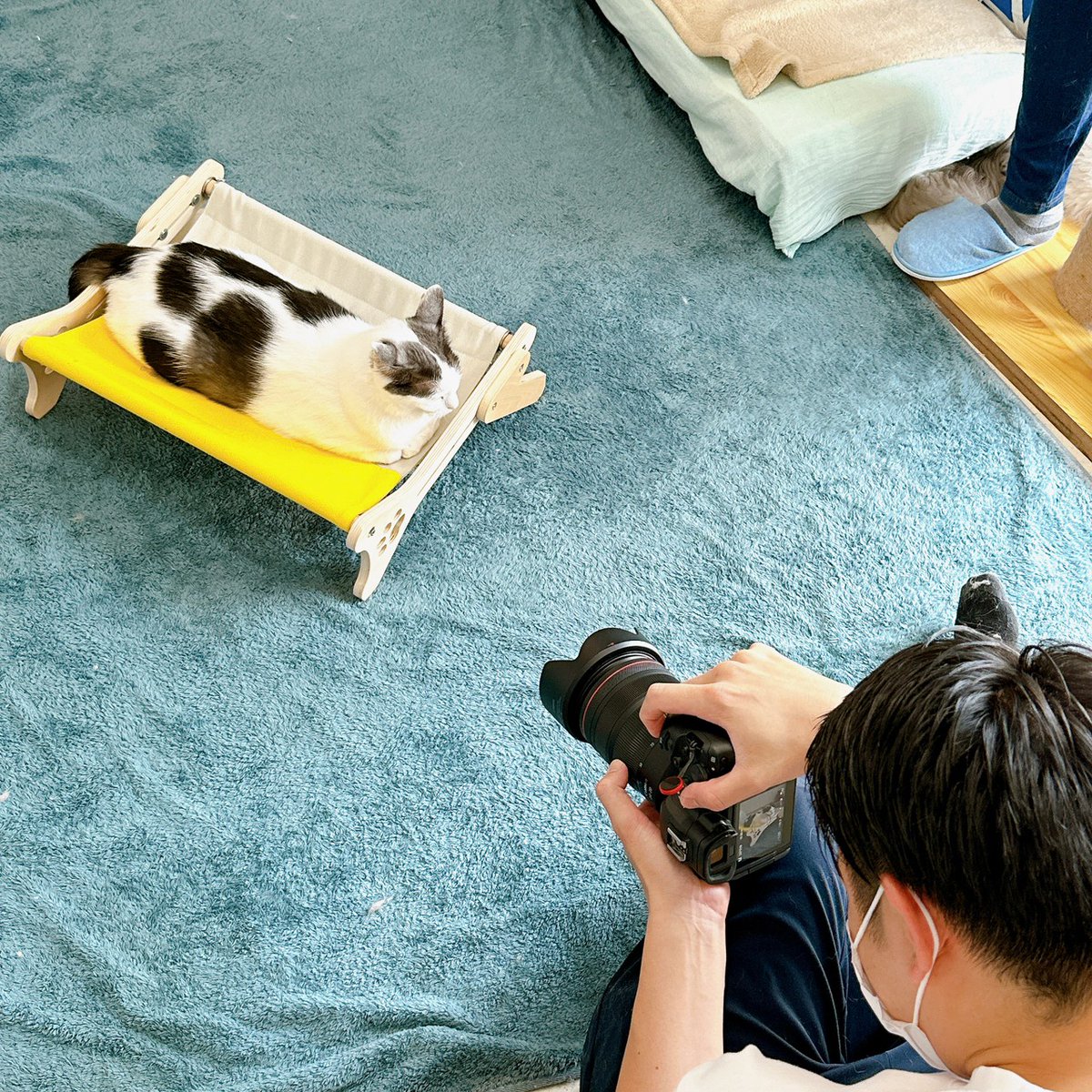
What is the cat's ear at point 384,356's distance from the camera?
139cm

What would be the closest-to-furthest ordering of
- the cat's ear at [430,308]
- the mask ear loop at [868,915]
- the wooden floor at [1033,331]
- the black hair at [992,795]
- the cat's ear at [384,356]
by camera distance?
the black hair at [992,795] < the mask ear loop at [868,915] < the cat's ear at [384,356] < the cat's ear at [430,308] < the wooden floor at [1033,331]

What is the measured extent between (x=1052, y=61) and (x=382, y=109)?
1.25 meters

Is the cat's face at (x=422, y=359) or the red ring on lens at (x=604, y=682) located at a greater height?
the red ring on lens at (x=604, y=682)

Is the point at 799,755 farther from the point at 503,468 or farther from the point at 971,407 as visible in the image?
the point at 971,407

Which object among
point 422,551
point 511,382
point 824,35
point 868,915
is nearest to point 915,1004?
point 868,915

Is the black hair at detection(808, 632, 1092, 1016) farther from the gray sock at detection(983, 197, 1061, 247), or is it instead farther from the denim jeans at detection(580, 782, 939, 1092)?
the gray sock at detection(983, 197, 1061, 247)

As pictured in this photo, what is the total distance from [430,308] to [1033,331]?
1.16 metres

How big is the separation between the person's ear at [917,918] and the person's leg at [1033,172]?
1.59m

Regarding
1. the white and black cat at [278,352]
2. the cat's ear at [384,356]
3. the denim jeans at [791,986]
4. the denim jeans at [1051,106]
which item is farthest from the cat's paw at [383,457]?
the denim jeans at [1051,106]

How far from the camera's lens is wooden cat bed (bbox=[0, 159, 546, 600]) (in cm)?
142

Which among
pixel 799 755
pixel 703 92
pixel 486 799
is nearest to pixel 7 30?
pixel 703 92

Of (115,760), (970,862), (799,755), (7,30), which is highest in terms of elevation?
(970,862)

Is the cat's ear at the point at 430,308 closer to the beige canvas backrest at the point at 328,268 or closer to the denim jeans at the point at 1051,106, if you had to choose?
the beige canvas backrest at the point at 328,268

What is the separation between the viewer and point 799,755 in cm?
87
